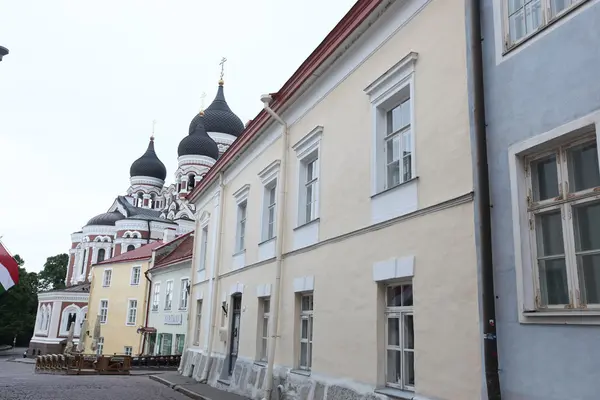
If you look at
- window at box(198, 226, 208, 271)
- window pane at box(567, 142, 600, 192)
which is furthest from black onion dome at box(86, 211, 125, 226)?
window pane at box(567, 142, 600, 192)

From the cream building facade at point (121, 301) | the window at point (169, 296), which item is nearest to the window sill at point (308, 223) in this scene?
the window at point (169, 296)

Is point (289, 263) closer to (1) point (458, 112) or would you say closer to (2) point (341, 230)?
(2) point (341, 230)

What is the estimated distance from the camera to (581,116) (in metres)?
5.09

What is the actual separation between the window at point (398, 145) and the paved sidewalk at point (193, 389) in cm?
726

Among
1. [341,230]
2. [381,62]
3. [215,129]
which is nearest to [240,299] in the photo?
[341,230]

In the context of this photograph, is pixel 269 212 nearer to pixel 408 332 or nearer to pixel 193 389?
pixel 193 389

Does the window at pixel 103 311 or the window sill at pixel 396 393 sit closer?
the window sill at pixel 396 393

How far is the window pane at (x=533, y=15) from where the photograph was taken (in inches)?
233

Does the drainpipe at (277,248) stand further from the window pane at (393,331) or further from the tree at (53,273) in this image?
the tree at (53,273)

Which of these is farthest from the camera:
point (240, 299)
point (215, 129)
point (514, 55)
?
point (215, 129)

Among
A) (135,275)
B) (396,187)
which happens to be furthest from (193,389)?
(135,275)

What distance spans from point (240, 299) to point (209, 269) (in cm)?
346

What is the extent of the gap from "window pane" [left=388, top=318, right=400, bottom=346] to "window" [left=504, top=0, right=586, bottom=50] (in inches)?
164

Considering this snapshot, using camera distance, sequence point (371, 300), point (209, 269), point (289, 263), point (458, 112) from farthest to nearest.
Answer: point (209, 269), point (289, 263), point (371, 300), point (458, 112)
